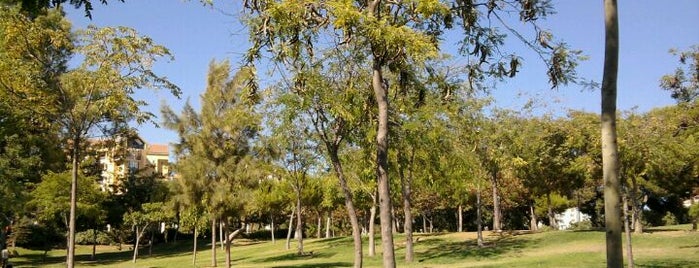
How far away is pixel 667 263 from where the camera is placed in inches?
837

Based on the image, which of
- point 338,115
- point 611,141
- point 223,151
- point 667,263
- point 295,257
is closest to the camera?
point 611,141

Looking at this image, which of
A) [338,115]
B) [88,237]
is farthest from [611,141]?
[88,237]

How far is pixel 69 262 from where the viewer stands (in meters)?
18.7

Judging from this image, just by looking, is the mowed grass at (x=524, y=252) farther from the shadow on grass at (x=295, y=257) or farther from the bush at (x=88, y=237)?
the bush at (x=88, y=237)

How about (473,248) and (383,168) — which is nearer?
(383,168)

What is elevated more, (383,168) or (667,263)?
(383,168)

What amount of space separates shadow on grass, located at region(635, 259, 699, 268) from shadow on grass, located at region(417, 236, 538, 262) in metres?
8.36

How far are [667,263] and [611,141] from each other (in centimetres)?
1815

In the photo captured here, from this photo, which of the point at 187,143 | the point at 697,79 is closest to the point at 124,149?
the point at 187,143

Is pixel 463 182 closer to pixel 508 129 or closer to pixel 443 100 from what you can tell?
pixel 508 129

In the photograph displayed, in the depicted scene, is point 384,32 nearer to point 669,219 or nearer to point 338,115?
point 338,115

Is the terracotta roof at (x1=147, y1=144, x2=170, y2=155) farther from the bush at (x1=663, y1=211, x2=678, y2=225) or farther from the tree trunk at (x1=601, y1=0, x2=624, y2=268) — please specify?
the tree trunk at (x1=601, y1=0, x2=624, y2=268)

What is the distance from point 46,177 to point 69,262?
2051 cm

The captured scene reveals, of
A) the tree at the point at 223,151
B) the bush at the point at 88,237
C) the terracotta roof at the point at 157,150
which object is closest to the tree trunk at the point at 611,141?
the tree at the point at 223,151
